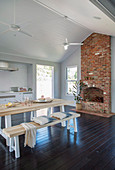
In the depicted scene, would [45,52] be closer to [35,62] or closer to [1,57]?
[35,62]

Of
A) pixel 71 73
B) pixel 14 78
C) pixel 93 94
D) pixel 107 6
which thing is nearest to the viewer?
pixel 107 6

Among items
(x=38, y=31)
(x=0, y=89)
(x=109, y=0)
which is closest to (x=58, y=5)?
(x=109, y=0)

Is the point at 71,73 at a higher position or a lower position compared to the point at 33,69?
lower

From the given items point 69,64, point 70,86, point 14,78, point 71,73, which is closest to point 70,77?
point 71,73

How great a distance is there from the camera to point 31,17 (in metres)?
4.14

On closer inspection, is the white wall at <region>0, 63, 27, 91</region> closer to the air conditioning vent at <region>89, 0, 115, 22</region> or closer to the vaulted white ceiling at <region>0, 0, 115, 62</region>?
the vaulted white ceiling at <region>0, 0, 115, 62</region>

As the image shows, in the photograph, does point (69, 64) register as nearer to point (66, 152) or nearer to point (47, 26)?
point (47, 26)

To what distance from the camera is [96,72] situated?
5.95 m

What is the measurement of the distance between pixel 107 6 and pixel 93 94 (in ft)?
13.8

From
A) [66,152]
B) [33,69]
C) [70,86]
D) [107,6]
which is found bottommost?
[66,152]

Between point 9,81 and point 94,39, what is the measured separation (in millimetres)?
4238

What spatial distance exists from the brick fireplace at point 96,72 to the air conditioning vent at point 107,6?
281 centimetres

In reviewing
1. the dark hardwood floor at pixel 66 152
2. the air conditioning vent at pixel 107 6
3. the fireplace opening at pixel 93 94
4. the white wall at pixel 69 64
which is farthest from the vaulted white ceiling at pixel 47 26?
the dark hardwood floor at pixel 66 152

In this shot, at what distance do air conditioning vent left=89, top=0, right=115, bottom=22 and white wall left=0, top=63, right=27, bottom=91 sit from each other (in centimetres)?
453
